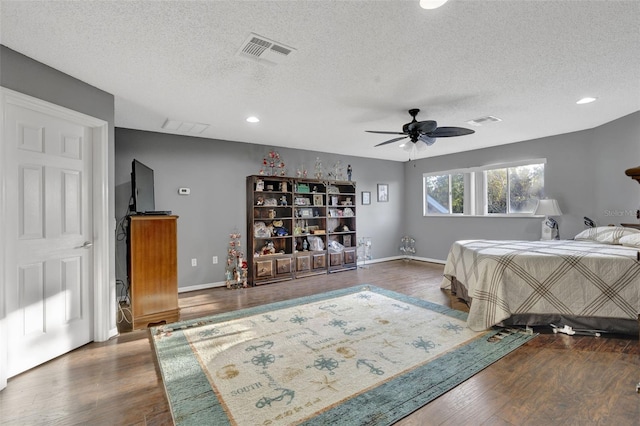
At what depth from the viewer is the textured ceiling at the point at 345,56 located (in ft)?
5.80

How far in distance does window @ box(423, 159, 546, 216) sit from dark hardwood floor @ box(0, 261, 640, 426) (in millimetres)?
3283

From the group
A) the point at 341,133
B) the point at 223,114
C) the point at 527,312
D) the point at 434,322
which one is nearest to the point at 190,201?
the point at 223,114

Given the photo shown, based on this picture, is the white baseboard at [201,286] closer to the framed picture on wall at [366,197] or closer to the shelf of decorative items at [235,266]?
the shelf of decorative items at [235,266]

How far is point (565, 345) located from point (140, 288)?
13.3ft

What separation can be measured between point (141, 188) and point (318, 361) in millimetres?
2757

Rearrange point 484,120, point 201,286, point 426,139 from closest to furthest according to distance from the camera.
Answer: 1. point 426,139
2. point 484,120
3. point 201,286

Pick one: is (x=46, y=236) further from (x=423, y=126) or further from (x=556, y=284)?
(x=556, y=284)

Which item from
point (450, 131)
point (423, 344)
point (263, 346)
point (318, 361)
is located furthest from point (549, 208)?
point (263, 346)

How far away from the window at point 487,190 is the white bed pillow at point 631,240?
1.92 metres

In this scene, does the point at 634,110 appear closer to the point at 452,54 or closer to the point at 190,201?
the point at 452,54

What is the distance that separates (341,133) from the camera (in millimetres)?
4602

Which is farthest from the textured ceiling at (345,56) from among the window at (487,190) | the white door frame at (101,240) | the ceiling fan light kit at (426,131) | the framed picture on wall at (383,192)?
the framed picture on wall at (383,192)

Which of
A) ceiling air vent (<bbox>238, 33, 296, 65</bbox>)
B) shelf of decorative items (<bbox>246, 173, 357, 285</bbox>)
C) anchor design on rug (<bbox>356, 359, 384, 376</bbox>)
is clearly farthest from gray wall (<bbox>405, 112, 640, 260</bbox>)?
ceiling air vent (<bbox>238, 33, 296, 65</bbox>)

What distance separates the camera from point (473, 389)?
6.37 ft
